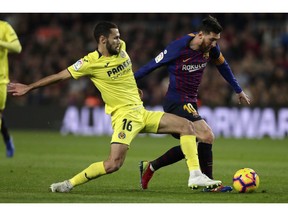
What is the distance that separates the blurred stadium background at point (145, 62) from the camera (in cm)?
2077

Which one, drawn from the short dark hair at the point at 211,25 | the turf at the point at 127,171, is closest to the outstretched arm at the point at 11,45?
the turf at the point at 127,171

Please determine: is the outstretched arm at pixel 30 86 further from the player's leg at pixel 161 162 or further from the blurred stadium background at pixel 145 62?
the blurred stadium background at pixel 145 62

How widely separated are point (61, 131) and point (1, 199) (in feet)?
46.1

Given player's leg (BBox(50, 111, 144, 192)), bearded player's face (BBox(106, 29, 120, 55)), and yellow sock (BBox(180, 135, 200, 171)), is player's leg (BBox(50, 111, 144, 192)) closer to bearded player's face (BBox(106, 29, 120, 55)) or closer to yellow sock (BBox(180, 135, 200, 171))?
yellow sock (BBox(180, 135, 200, 171))

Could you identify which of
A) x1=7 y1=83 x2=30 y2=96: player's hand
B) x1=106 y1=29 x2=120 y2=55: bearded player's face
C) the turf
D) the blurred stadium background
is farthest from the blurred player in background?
the blurred stadium background

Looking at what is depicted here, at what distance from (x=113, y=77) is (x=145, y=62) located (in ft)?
47.8

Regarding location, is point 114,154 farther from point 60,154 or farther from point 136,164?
point 60,154

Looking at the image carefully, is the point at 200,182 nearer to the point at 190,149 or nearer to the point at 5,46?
the point at 190,149

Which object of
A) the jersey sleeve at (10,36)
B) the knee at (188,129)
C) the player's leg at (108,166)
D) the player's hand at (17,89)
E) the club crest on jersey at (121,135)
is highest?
the jersey sleeve at (10,36)

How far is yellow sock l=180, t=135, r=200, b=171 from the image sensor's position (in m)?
8.66

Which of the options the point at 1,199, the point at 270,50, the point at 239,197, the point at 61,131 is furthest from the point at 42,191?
the point at 270,50

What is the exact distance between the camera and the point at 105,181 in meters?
10.2

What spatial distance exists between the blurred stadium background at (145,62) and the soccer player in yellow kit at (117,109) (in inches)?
463

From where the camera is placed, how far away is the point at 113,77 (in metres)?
8.83
